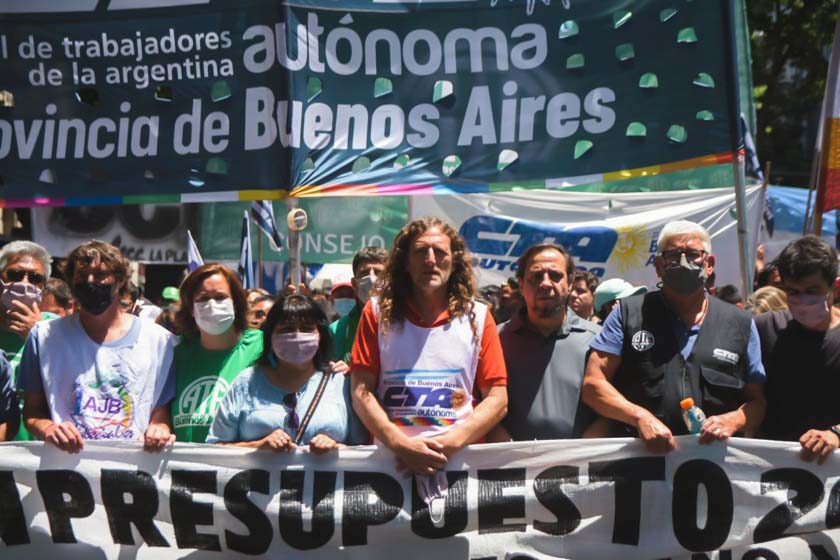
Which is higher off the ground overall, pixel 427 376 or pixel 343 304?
pixel 343 304

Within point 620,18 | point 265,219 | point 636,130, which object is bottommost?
point 265,219

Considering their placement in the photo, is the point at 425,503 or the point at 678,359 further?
the point at 425,503

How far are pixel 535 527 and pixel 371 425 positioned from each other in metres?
0.82

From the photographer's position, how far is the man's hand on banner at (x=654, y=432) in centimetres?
417

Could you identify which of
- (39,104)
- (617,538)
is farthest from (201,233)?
(617,538)

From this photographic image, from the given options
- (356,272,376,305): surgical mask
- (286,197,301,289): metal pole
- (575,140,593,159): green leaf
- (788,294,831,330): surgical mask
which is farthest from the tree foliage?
(788,294,831,330): surgical mask

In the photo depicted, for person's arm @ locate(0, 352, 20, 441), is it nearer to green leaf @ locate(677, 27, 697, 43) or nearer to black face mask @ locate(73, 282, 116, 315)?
black face mask @ locate(73, 282, 116, 315)

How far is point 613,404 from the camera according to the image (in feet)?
13.8

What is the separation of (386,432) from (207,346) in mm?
978

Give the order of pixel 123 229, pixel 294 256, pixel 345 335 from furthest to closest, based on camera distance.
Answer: pixel 123 229 < pixel 294 256 < pixel 345 335

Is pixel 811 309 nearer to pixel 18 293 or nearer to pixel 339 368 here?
pixel 339 368

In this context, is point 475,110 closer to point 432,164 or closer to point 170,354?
point 432,164

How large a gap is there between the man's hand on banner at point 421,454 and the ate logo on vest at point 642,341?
85 cm

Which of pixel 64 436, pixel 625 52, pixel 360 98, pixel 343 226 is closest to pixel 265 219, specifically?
pixel 343 226
